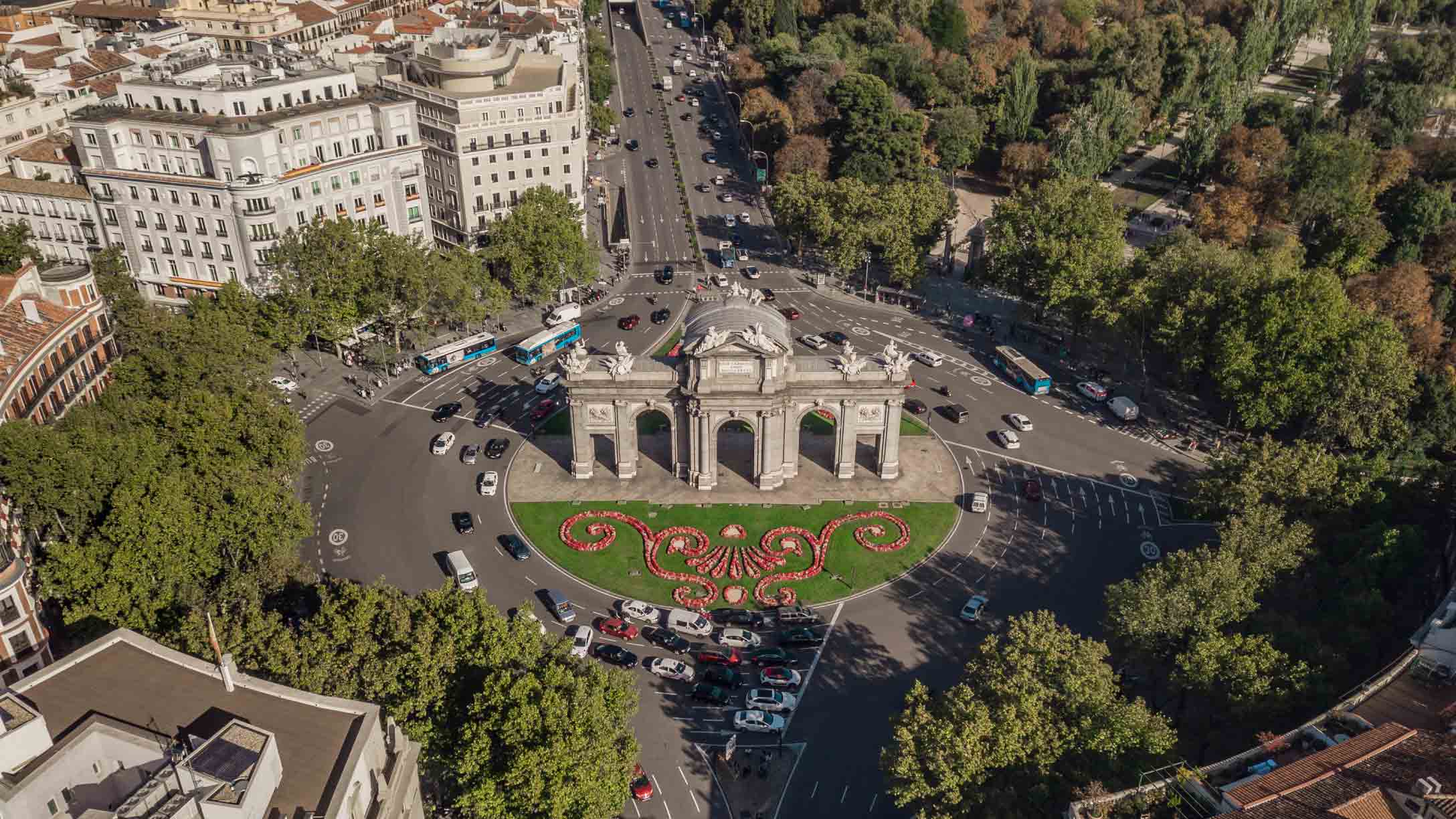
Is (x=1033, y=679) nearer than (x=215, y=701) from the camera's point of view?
No

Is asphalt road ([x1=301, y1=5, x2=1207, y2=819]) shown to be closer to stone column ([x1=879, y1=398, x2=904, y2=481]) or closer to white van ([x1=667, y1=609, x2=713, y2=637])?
white van ([x1=667, y1=609, x2=713, y2=637])

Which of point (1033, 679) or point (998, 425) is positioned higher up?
point (1033, 679)

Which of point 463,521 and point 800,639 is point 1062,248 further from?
point 463,521

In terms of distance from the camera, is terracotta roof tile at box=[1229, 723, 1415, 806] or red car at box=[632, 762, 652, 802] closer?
terracotta roof tile at box=[1229, 723, 1415, 806]

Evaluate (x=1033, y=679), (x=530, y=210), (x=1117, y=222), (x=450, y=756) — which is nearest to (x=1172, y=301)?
(x=1117, y=222)

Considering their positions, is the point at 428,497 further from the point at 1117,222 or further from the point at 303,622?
the point at 1117,222

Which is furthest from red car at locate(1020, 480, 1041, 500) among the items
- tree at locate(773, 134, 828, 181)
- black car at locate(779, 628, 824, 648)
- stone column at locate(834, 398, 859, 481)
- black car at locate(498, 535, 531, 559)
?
tree at locate(773, 134, 828, 181)
